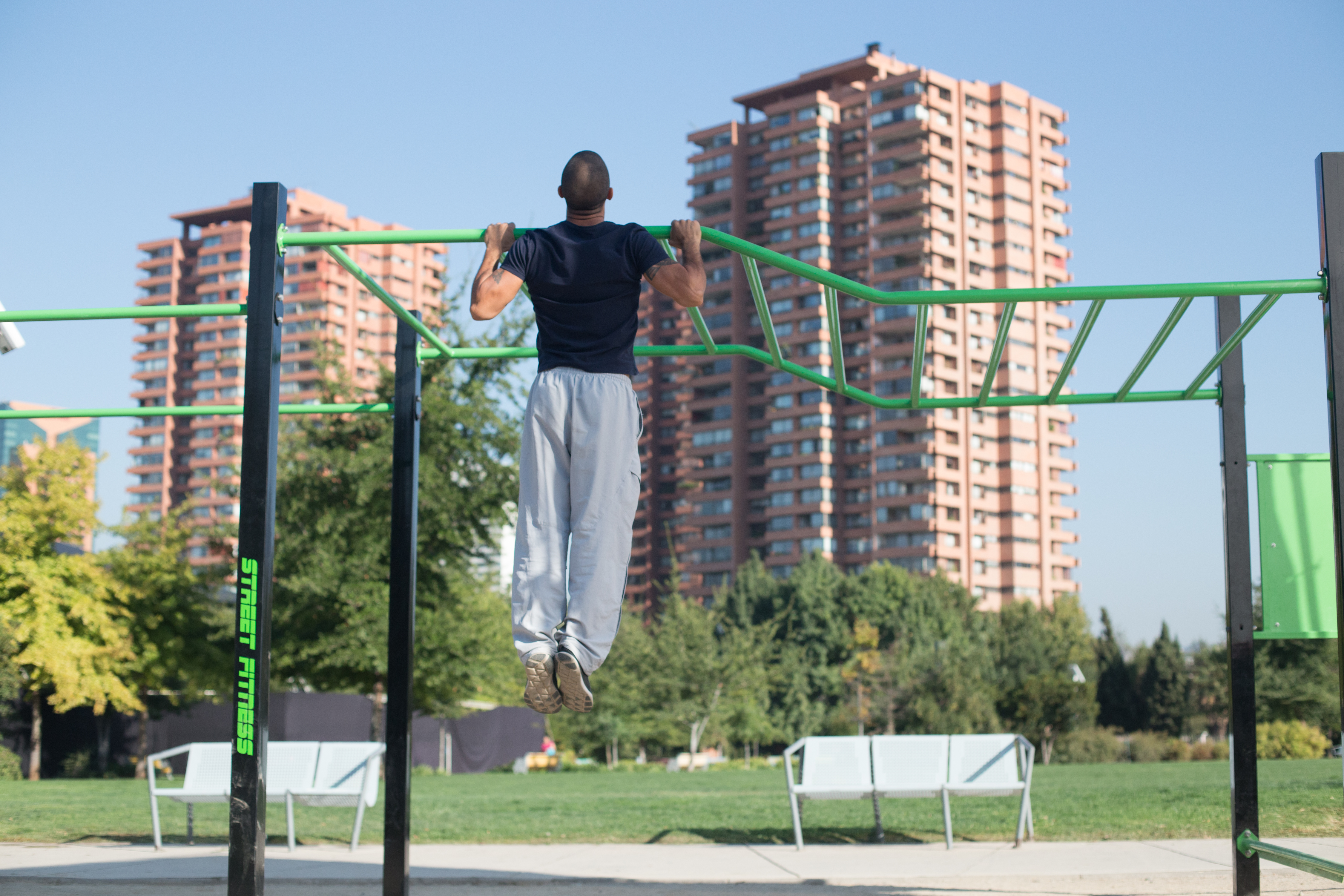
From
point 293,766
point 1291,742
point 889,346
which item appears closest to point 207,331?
point 889,346

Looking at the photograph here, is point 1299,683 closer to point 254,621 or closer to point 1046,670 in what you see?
point 1046,670

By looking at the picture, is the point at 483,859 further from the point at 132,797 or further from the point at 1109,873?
the point at 132,797

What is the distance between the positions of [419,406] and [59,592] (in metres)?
18.8

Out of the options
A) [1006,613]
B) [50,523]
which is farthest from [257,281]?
[1006,613]

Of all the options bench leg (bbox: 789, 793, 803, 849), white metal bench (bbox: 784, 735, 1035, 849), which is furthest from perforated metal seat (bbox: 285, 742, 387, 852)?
white metal bench (bbox: 784, 735, 1035, 849)

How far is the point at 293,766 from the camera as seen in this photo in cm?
939

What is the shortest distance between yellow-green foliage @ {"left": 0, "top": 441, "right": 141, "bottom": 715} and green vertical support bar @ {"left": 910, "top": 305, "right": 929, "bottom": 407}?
19.8 m

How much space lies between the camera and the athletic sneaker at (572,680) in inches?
135

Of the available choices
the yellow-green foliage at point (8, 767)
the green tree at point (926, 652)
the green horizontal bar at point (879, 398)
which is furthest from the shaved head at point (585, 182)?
the green tree at point (926, 652)

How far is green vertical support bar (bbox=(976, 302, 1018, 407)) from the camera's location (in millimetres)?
5102

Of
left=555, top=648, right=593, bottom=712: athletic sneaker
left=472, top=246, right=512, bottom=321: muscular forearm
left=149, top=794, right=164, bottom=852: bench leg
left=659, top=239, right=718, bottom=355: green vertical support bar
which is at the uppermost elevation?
left=659, top=239, right=718, bottom=355: green vertical support bar

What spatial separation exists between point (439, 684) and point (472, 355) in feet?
47.0

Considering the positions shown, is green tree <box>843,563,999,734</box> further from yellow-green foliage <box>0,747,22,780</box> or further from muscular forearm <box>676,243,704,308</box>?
muscular forearm <box>676,243,704,308</box>

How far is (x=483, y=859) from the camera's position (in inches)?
322
